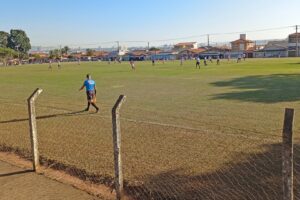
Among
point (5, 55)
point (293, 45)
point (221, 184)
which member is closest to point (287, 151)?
point (221, 184)

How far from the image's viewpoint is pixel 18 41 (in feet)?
522

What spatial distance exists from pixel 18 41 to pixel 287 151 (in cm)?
16787

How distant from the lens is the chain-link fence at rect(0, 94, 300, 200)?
5505 mm

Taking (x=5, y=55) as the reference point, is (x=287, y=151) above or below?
below

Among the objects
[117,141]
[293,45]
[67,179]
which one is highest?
[293,45]

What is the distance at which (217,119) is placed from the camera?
37.4ft

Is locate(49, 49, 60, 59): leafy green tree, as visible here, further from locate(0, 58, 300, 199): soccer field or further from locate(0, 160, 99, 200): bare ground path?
locate(0, 160, 99, 200): bare ground path

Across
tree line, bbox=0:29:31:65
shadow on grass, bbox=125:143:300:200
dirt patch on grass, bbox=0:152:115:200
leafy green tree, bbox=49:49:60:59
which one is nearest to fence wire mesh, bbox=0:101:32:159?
dirt patch on grass, bbox=0:152:115:200

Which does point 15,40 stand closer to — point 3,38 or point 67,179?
point 3,38

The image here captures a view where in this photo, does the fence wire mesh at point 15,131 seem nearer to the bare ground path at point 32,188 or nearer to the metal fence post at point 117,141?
the bare ground path at point 32,188

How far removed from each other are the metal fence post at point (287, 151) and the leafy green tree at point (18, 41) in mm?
165829

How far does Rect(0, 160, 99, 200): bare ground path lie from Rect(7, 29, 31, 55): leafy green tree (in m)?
162

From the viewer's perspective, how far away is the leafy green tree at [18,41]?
158m

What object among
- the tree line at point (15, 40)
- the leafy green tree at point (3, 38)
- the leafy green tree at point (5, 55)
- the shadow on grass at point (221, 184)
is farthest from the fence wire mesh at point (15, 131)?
the leafy green tree at point (3, 38)
